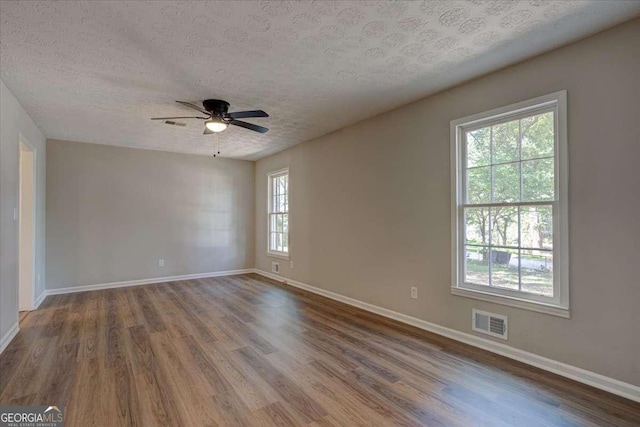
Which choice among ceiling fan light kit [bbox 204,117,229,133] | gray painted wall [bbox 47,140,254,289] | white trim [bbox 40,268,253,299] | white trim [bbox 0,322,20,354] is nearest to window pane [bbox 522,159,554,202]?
ceiling fan light kit [bbox 204,117,229,133]

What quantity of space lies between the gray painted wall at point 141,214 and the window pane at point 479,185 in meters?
5.06

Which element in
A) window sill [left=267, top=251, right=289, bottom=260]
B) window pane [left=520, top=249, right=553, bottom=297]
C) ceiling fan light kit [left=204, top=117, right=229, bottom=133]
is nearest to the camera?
window pane [left=520, top=249, right=553, bottom=297]

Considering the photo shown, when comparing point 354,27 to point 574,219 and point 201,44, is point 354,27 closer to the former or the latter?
point 201,44

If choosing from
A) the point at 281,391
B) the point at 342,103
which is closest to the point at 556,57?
the point at 342,103

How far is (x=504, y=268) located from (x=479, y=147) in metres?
1.17

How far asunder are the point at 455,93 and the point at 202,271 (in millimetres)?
5626

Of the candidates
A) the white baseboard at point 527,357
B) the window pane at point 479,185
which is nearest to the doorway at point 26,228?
the white baseboard at point 527,357

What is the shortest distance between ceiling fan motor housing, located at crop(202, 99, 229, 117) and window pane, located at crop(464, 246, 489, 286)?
297 cm

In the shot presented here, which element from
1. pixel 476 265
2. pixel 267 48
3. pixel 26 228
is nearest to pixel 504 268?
pixel 476 265

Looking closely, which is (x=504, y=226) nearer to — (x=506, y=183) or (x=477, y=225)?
(x=477, y=225)

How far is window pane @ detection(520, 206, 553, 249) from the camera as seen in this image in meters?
2.57

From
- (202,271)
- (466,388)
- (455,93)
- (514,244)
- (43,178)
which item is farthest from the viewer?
(202,271)

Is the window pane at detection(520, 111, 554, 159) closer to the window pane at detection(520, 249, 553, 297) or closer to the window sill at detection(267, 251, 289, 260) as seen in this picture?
the window pane at detection(520, 249, 553, 297)

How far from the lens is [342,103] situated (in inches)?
145
